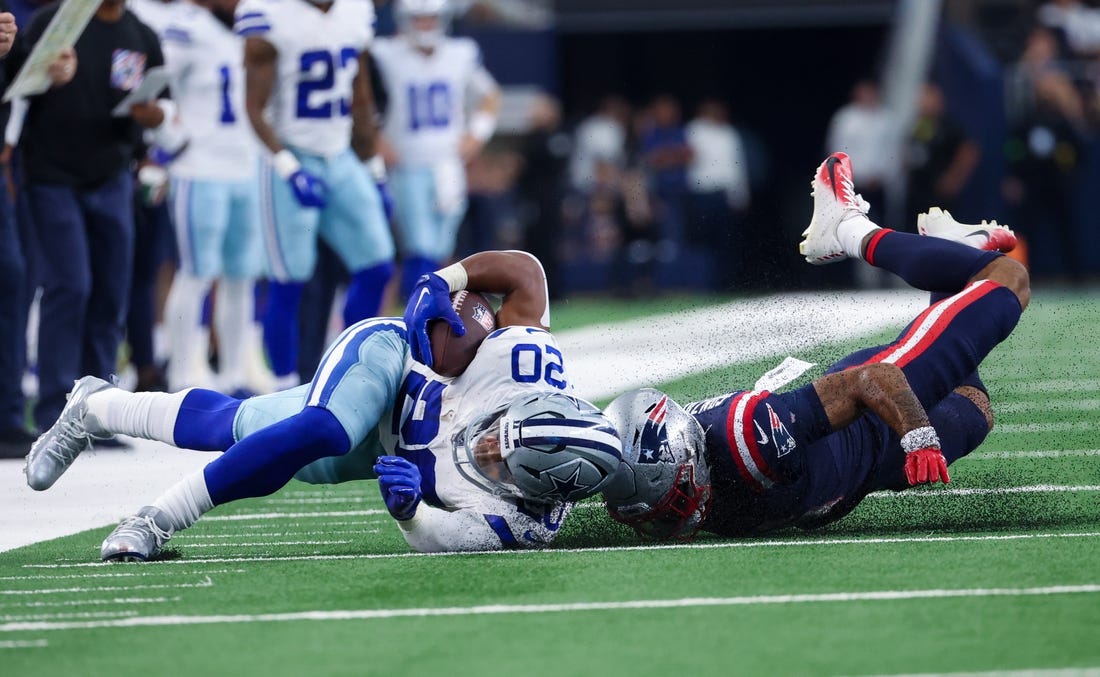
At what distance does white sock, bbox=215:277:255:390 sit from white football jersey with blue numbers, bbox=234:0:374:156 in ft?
3.07

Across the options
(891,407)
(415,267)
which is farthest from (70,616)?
(415,267)

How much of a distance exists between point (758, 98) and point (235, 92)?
10.8 meters

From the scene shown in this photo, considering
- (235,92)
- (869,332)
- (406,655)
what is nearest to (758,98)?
(869,332)

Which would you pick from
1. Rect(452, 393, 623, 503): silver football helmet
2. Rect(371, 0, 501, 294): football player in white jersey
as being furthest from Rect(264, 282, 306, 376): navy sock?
Rect(452, 393, 623, 503): silver football helmet

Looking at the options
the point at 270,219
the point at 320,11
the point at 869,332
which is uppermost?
the point at 320,11

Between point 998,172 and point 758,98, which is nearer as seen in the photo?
point 998,172

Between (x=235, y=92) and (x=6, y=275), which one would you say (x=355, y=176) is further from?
(x=6, y=275)

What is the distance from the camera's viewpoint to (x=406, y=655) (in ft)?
11.5

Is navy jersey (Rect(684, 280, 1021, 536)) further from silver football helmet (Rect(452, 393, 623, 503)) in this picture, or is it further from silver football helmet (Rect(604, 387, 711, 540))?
silver football helmet (Rect(452, 393, 623, 503))

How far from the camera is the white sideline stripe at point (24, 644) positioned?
3695 millimetres

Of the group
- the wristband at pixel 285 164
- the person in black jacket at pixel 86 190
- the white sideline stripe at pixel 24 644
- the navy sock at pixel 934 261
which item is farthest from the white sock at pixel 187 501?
the wristband at pixel 285 164

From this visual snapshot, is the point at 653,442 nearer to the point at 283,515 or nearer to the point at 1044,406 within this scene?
the point at 283,515

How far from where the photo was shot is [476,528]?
15.6 ft

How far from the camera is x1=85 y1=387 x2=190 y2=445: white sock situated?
5.25 m
